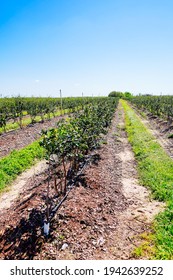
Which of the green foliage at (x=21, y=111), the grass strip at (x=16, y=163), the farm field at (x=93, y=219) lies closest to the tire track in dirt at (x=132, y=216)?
the farm field at (x=93, y=219)

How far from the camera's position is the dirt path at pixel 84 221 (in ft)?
18.6

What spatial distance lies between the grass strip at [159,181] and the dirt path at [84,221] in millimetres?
360

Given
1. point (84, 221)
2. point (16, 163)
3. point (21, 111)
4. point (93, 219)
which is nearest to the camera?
point (84, 221)

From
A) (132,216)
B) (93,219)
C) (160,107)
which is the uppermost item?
(160,107)

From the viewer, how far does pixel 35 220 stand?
21.8 feet

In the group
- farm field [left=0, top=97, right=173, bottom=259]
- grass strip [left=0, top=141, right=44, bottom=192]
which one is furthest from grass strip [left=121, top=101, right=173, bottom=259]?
grass strip [left=0, top=141, right=44, bottom=192]

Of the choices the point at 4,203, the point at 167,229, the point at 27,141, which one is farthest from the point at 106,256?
the point at 27,141

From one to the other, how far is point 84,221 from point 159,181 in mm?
4205

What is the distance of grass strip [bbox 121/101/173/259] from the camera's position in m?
5.75

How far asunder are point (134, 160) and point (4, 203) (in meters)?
7.34

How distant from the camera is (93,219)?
22.4 ft

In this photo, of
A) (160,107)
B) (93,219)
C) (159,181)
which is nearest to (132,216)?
(93,219)

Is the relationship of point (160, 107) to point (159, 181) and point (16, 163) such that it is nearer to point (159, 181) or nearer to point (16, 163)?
point (159, 181)
